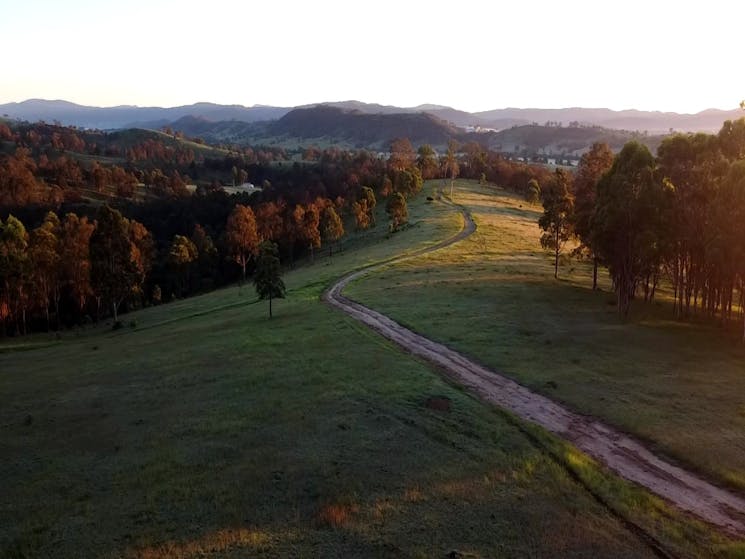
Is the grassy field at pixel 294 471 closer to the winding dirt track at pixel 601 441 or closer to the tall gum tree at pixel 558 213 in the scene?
the winding dirt track at pixel 601 441

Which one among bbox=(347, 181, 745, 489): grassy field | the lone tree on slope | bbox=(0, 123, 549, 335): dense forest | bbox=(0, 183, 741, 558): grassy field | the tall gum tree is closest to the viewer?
bbox=(0, 183, 741, 558): grassy field

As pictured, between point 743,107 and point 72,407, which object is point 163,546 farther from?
point 743,107

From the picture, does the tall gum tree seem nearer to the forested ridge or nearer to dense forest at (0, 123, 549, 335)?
the forested ridge

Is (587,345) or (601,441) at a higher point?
(601,441)

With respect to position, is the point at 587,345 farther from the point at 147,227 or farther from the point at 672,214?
the point at 147,227

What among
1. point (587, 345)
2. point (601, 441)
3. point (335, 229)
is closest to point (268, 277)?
point (587, 345)

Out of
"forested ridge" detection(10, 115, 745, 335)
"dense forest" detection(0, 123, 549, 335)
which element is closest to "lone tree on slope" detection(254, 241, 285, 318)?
"forested ridge" detection(10, 115, 745, 335)

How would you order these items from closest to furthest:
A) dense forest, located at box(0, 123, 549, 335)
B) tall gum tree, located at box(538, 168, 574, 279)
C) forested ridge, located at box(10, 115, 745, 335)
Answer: forested ridge, located at box(10, 115, 745, 335)
tall gum tree, located at box(538, 168, 574, 279)
dense forest, located at box(0, 123, 549, 335)
